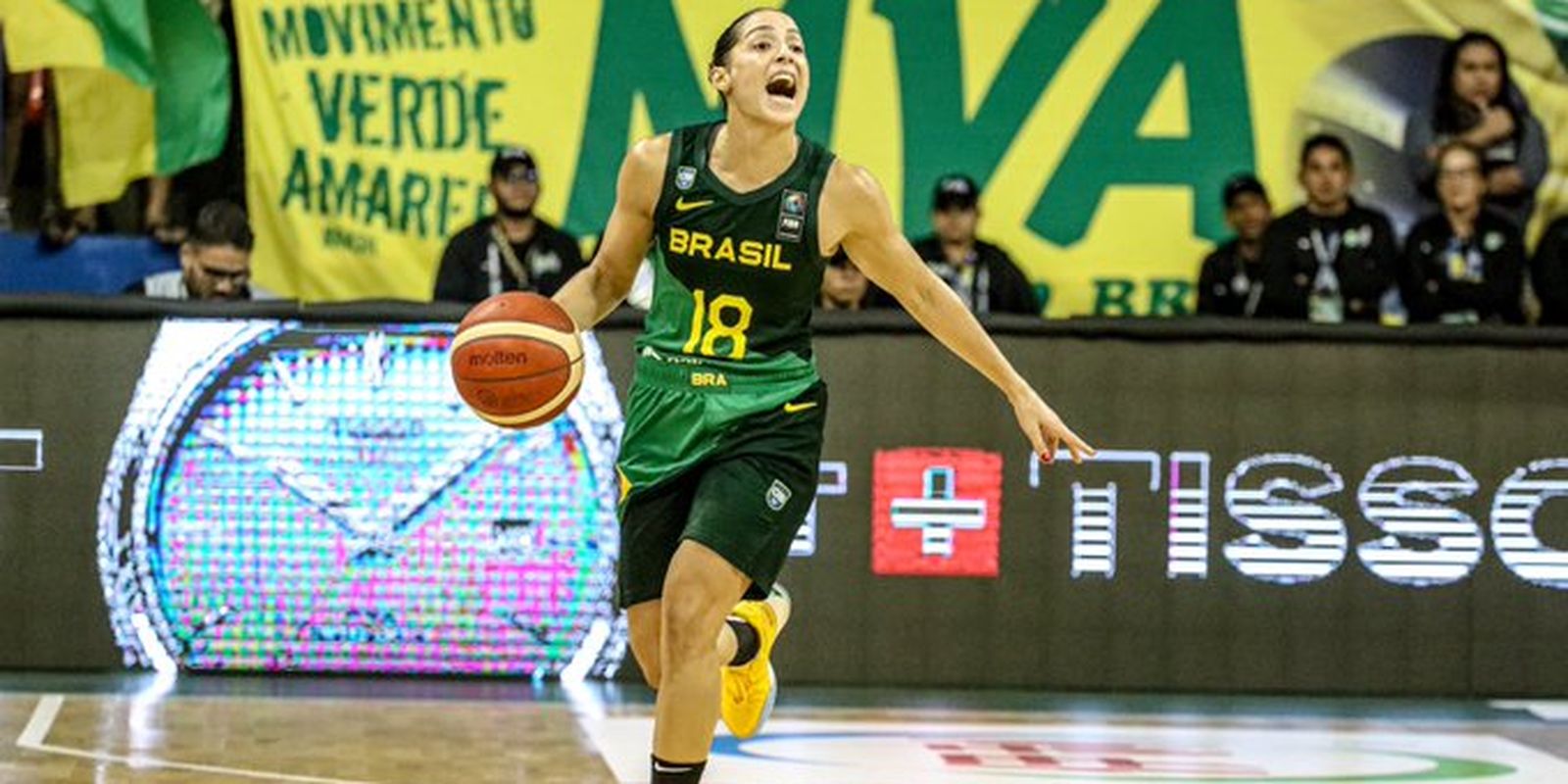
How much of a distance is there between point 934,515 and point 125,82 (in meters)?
4.26

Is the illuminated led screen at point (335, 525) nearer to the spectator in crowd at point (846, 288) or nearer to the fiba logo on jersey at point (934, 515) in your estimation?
the fiba logo on jersey at point (934, 515)

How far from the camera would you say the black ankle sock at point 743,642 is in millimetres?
7926

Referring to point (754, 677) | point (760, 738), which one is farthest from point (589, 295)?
point (760, 738)

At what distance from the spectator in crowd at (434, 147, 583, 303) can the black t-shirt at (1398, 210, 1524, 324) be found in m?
3.66

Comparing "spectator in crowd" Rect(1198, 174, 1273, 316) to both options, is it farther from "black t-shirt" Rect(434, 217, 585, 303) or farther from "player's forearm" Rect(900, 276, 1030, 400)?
"player's forearm" Rect(900, 276, 1030, 400)

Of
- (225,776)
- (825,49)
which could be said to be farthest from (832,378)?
(225,776)

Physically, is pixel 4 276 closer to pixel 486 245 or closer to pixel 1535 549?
pixel 486 245

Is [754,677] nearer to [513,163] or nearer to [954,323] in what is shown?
[954,323]

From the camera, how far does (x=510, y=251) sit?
12125mm

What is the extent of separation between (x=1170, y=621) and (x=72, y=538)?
14.4 ft

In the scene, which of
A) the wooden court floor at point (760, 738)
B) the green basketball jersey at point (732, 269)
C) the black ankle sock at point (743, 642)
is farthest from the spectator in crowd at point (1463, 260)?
the green basketball jersey at point (732, 269)

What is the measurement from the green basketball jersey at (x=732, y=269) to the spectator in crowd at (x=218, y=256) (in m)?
4.47

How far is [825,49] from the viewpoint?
13148 millimetres

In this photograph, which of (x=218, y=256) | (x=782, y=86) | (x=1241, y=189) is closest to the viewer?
(x=782, y=86)
